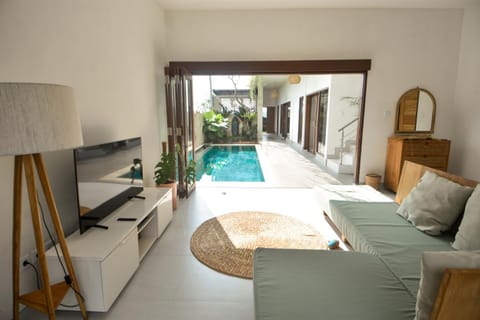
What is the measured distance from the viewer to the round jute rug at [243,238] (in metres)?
2.41

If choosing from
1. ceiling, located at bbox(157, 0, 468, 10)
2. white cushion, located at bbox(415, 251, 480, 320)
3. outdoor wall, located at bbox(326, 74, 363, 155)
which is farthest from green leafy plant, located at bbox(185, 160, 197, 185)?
outdoor wall, located at bbox(326, 74, 363, 155)

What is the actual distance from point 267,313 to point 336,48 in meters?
4.34

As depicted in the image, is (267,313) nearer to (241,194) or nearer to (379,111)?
(241,194)

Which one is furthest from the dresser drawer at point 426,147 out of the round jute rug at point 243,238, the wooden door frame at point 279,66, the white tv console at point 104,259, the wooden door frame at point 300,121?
the wooden door frame at point 300,121

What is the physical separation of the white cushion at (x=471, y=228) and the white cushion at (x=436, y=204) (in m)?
0.13

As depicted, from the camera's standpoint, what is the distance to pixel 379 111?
4.63m

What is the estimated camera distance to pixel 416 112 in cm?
460

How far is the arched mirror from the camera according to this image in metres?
4.55

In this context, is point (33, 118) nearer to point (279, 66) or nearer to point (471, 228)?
point (471, 228)

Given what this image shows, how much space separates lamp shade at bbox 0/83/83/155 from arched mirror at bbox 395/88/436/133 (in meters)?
4.93

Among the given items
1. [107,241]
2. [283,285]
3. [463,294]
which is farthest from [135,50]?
[463,294]

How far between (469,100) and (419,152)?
3.86ft

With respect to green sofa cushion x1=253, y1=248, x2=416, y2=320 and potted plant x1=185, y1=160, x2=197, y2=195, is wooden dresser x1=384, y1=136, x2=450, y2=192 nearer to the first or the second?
green sofa cushion x1=253, y1=248, x2=416, y2=320

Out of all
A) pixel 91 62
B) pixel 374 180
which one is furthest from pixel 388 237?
pixel 91 62
